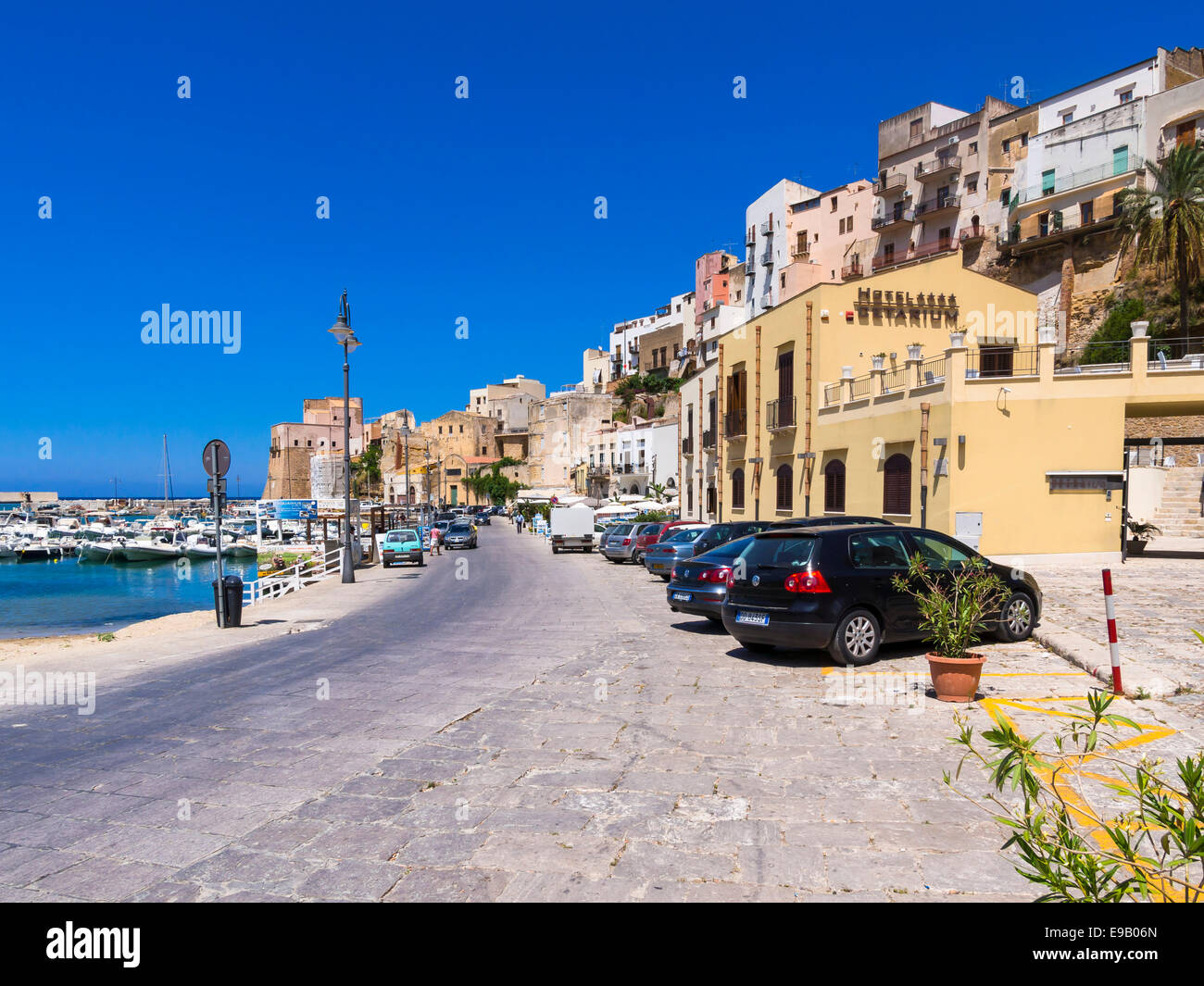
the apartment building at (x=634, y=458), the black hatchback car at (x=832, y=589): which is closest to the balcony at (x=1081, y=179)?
the apartment building at (x=634, y=458)

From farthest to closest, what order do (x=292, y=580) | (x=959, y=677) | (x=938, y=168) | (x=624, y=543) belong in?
(x=938, y=168), (x=624, y=543), (x=292, y=580), (x=959, y=677)

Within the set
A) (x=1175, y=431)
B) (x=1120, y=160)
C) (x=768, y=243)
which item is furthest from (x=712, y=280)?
(x=1175, y=431)

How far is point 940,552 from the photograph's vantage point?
9.77 m

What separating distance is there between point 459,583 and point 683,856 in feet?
62.7

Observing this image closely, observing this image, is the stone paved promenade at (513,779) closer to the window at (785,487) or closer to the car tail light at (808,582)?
the car tail light at (808,582)

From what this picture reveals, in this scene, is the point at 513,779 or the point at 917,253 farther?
the point at 917,253

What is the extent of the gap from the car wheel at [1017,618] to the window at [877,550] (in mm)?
1994

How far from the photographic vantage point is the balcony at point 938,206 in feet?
165

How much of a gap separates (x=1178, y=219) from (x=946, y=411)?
24.6 m

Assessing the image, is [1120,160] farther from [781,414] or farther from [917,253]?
[781,414]

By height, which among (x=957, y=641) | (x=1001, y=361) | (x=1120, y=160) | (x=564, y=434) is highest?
(x=1120, y=160)

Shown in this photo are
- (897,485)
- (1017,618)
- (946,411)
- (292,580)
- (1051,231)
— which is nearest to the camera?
(1017,618)

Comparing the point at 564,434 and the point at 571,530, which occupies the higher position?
the point at 564,434

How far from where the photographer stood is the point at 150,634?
13.8 metres
